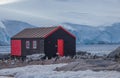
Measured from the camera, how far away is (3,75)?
1670 cm

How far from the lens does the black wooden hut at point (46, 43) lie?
25.7 meters

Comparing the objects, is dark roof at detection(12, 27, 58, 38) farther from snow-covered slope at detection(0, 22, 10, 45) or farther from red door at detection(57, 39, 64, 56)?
snow-covered slope at detection(0, 22, 10, 45)

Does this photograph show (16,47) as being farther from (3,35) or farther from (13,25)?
(13,25)

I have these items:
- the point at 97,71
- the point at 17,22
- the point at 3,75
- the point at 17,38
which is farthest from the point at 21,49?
the point at 17,22

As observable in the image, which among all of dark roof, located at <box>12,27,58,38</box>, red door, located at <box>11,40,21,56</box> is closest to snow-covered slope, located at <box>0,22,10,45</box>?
dark roof, located at <box>12,27,58,38</box>

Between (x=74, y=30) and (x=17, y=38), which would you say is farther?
(x=74, y=30)

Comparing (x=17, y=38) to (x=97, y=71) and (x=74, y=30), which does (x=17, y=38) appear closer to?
(x=97, y=71)

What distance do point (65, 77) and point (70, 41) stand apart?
45.4ft

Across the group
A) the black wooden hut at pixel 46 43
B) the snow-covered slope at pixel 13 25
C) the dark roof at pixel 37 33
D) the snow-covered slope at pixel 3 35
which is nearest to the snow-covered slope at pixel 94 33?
the snow-covered slope at pixel 13 25

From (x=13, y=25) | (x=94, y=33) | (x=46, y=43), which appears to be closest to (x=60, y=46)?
(x=46, y=43)

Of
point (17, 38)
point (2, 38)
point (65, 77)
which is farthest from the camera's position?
point (2, 38)

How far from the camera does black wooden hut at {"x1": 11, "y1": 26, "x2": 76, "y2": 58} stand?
2573 cm

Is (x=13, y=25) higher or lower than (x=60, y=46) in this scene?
higher

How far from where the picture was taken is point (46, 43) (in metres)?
25.7
